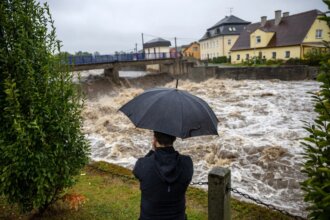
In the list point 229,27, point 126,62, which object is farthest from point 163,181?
point 229,27

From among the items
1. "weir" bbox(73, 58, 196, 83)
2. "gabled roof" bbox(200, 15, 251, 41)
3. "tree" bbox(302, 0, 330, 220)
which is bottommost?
"tree" bbox(302, 0, 330, 220)

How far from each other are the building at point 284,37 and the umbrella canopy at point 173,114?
1650 inches

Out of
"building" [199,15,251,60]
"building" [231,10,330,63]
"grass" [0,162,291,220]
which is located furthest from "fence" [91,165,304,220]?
"building" [199,15,251,60]

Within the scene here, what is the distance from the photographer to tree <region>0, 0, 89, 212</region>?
14.1ft

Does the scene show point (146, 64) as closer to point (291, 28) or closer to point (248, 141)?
point (291, 28)

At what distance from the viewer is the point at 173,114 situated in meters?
3.31

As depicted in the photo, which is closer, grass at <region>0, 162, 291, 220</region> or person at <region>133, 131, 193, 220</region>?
person at <region>133, 131, 193, 220</region>

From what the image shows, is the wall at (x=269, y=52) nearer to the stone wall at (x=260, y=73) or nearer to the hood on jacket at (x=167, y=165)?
the stone wall at (x=260, y=73)

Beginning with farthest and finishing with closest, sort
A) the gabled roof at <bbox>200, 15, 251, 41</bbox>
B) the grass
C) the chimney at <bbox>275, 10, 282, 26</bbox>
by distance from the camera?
the gabled roof at <bbox>200, 15, 251, 41</bbox>
the chimney at <bbox>275, 10, 282, 26</bbox>
the grass

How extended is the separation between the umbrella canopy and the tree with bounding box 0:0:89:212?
1.64m

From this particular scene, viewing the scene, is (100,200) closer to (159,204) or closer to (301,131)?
(159,204)

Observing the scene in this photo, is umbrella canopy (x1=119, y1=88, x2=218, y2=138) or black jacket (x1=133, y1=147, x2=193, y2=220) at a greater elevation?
umbrella canopy (x1=119, y1=88, x2=218, y2=138)

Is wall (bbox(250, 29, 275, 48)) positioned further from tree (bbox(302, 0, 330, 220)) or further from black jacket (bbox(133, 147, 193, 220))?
black jacket (bbox(133, 147, 193, 220))

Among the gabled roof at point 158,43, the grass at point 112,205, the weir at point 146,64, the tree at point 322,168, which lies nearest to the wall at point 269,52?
the weir at point 146,64
